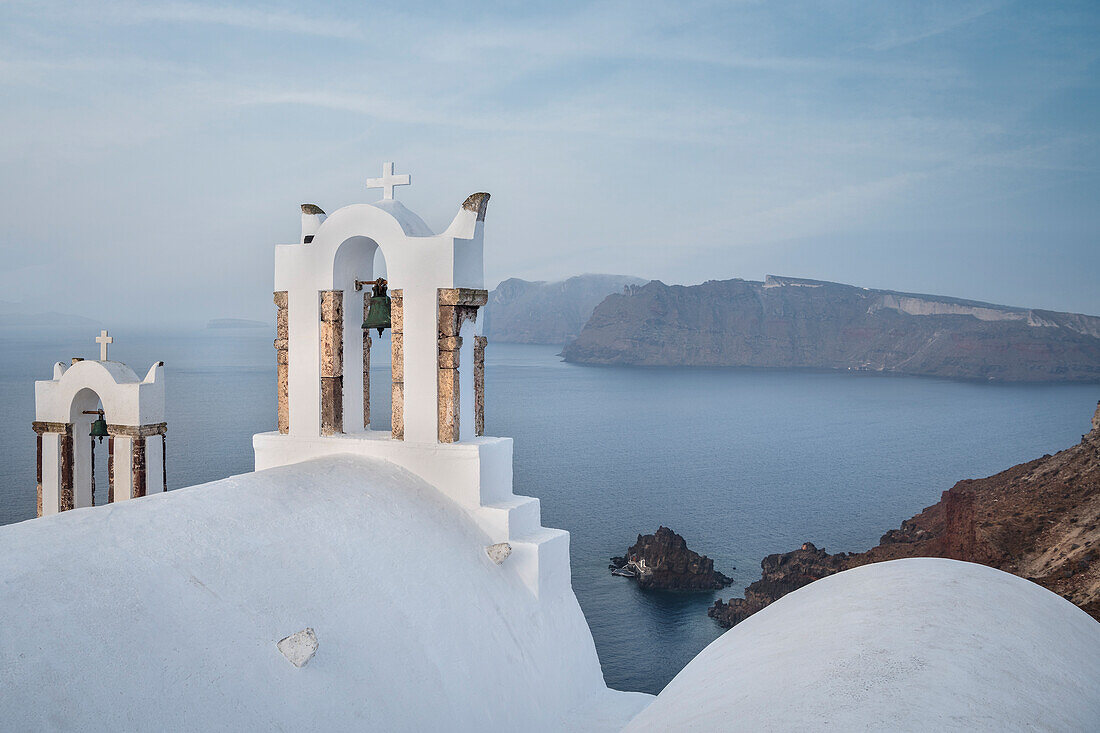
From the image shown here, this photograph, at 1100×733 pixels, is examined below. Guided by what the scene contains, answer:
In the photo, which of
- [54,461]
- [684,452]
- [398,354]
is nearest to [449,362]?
[398,354]

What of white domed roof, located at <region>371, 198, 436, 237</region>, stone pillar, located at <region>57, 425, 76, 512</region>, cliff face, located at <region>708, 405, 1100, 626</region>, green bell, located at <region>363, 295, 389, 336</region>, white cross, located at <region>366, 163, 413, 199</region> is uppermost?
white cross, located at <region>366, 163, 413, 199</region>

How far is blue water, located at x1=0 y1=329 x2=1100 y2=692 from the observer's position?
34.8 metres

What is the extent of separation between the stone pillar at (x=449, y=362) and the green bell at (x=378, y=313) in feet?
2.59

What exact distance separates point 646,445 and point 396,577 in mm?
62120

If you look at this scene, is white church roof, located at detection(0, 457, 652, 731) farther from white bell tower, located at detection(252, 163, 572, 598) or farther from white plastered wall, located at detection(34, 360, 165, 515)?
white plastered wall, located at detection(34, 360, 165, 515)

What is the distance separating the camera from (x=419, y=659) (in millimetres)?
5434

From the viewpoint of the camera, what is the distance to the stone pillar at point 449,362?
7.34 meters

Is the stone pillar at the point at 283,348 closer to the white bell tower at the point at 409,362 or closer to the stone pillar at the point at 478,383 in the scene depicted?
the white bell tower at the point at 409,362

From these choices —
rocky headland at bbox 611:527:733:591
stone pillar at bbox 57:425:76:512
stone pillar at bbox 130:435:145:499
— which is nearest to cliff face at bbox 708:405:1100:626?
rocky headland at bbox 611:527:733:591

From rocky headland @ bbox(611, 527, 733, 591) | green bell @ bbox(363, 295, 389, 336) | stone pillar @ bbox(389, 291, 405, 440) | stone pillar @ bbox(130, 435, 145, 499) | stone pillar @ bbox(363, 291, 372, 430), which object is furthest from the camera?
rocky headland @ bbox(611, 527, 733, 591)

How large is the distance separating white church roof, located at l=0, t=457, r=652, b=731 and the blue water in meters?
20.3

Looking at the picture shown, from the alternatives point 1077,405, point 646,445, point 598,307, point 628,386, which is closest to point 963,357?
point 1077,405

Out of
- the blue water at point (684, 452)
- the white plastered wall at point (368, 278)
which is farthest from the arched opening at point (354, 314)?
the blue water at point (684, 452)

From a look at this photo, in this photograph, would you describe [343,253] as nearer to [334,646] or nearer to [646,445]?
[334,646]
